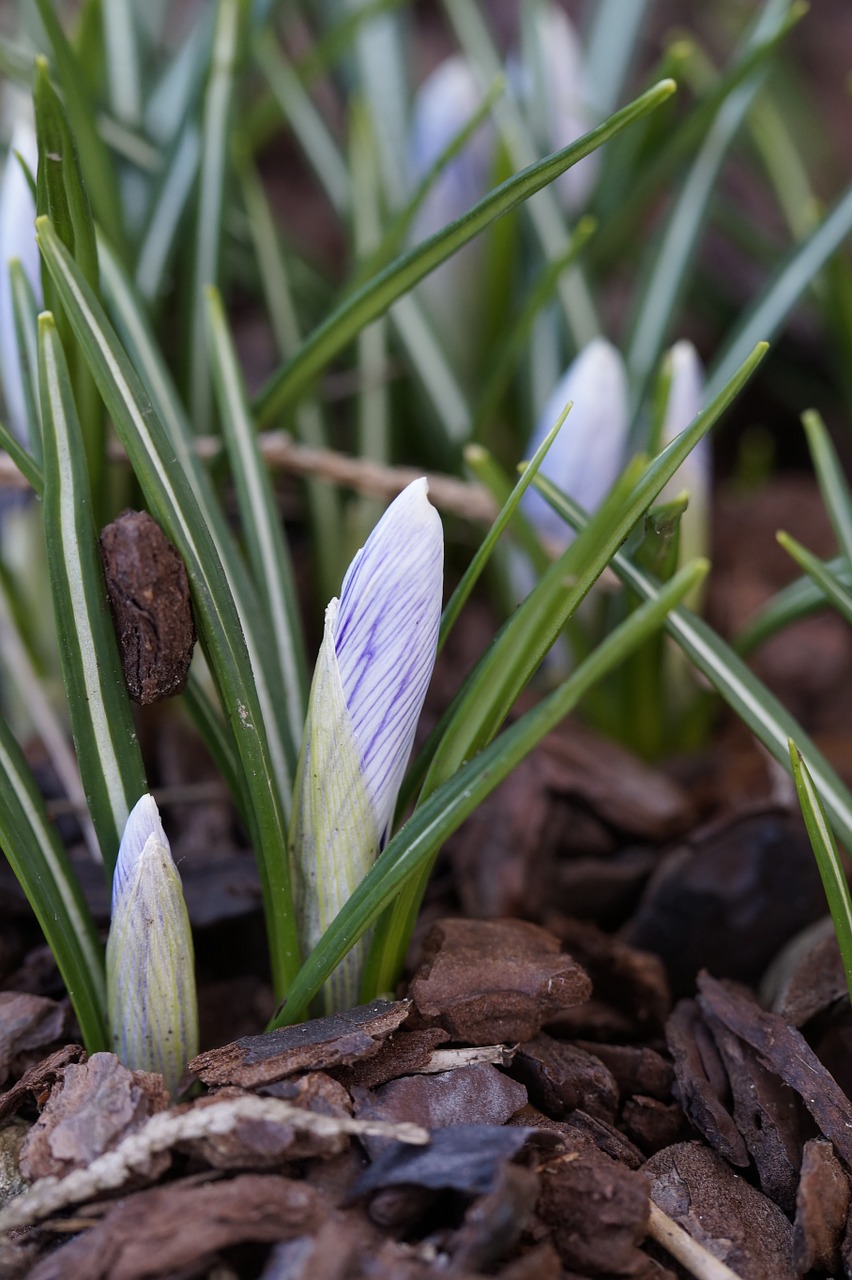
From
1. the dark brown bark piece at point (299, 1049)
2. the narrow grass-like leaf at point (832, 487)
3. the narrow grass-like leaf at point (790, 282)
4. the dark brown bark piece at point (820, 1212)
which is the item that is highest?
A: the narrow grass-like leaf at point (790, 282)

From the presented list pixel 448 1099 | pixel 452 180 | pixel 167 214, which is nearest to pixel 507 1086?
pixel 448 1099

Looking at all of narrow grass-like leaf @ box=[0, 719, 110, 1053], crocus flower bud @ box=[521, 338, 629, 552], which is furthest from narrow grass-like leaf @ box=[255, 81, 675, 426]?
narrow grass-like leaf @ box=[0, 719, 110, 1053]

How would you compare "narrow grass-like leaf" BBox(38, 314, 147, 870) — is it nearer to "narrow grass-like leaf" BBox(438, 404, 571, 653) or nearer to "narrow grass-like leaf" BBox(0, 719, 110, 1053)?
"narrow grass-like leaf" BBox(0, 719, 110, 1053)

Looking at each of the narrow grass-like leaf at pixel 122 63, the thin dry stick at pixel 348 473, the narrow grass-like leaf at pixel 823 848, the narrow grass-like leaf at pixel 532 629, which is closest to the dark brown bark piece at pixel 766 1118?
the narrow grass-like leaf at pixel 823 848

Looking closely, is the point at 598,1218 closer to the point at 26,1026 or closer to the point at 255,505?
the point at 26,1026

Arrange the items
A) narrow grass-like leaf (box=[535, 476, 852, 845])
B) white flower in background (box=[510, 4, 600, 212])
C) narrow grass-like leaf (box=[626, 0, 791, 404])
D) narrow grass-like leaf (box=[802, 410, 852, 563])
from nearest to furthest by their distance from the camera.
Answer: narrow grass-like leaf (box=[535, 476, 852, 845])
narrow grass-like leaf (box=[802, 410, 852, 563])
narrow grass-like leaf (box=[626, 0, 791, 404])
white flower in background (box=[510, 4, 600, 212])

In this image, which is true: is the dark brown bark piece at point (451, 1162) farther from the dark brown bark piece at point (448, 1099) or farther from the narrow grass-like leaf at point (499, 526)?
the narrow grass-like leaf at point (499, 526)
